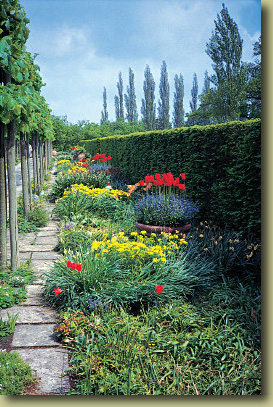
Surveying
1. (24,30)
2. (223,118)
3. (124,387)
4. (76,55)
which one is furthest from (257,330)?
(223,118)

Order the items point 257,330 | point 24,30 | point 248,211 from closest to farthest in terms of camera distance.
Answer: point 257,330
point 24,30
point 248,211

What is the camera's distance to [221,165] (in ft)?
18.1

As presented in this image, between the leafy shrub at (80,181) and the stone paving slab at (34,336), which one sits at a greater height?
the leafy shrub at (80,181)

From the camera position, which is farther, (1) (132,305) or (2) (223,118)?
(2) (223,118)

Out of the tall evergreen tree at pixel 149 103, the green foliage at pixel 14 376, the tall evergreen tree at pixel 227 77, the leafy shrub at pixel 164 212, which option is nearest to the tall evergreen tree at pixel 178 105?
the tall evergreen tree at pixel 149 103

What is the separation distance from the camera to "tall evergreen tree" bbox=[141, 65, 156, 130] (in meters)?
28.8

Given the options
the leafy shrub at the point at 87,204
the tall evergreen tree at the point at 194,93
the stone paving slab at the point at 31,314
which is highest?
the tall evergreen tree at the point at 194,93

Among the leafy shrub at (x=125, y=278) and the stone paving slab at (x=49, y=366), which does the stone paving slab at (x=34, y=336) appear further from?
the leafy shrub at (x=125, y=278)

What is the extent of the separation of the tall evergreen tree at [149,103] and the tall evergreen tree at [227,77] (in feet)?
45.3

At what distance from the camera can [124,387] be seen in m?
1.99

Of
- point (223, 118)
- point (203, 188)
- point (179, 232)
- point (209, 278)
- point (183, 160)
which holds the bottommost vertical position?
point (209, 278)

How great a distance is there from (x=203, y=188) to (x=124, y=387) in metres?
4.44

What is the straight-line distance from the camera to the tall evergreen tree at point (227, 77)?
416 inches

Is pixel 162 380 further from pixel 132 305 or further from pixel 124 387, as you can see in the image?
pixel 132 305
